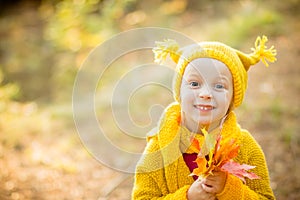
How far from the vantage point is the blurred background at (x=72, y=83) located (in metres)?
3.38

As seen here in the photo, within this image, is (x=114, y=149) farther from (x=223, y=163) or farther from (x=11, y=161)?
(x=223, y=163)

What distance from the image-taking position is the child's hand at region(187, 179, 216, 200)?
5.72 feet

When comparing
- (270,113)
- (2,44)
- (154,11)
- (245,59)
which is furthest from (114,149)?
(2,44)

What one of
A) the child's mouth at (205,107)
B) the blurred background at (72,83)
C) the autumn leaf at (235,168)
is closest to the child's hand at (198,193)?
the autumn leaf at (235,168)

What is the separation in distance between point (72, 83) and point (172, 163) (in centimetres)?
407

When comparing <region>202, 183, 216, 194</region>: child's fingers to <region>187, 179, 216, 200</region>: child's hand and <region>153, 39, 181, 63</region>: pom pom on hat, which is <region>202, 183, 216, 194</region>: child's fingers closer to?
<region>187, 179, 216, 200</region>: child's hand

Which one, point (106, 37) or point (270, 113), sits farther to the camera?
point (106, 37)

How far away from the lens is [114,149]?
4074 millimetres

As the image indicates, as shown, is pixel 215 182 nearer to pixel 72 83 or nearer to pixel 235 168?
pixel 235 168

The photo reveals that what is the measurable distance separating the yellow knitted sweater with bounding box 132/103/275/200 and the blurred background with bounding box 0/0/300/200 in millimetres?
1101

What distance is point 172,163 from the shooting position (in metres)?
1.90

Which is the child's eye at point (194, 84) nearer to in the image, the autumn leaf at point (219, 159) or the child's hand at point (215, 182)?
the autumn leaf at point (219, 159)

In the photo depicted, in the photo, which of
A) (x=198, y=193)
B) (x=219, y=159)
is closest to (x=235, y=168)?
(x=219, y=159)

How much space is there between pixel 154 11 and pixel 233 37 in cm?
163
